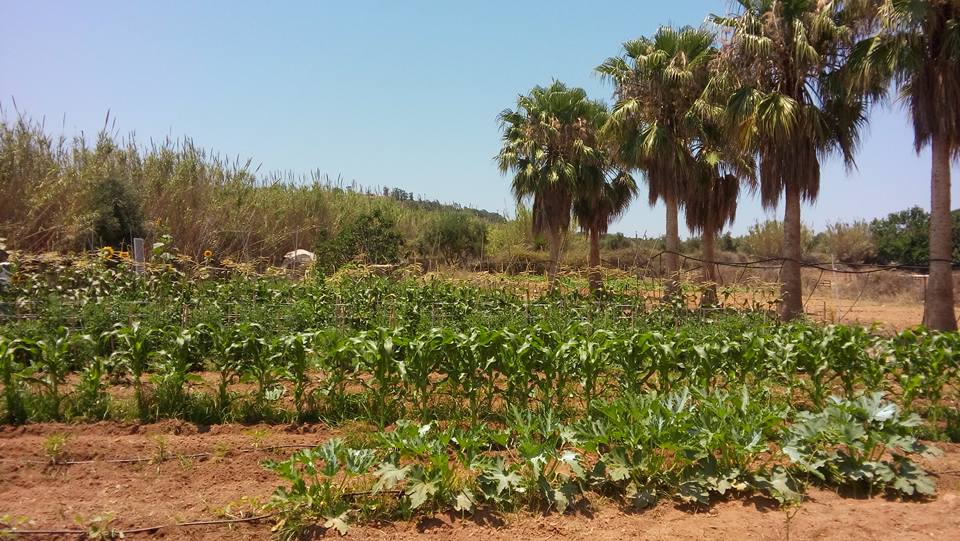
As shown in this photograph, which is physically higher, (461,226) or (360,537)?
(461,226)

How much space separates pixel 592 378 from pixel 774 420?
1.61 m

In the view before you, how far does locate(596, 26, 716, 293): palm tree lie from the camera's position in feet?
49.2

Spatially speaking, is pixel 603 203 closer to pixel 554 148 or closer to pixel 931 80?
pixel 554 148

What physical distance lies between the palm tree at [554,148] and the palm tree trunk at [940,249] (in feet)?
28.7

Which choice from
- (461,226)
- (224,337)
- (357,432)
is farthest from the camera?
(461,226)

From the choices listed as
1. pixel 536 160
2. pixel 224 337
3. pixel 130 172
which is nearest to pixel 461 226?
pixel 536 160

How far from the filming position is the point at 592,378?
17.6ft

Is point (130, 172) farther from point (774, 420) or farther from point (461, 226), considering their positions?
point (774, 420)

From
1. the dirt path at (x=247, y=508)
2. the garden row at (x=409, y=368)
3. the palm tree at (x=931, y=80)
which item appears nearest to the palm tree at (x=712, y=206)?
the palm tree at (x=931, y=80)

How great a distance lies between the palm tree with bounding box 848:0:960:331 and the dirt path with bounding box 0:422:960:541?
822 cm

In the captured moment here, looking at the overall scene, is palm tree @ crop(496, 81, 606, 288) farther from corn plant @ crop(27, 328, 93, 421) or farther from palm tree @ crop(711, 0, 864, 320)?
corn plant @ crop(27, 328, 93, 421)

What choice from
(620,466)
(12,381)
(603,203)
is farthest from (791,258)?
(12,381)

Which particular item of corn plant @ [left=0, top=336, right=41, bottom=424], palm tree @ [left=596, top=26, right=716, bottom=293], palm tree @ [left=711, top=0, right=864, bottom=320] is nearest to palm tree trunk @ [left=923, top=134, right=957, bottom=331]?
palm tree @ [left=711, top=0, right=864, bottom=320]

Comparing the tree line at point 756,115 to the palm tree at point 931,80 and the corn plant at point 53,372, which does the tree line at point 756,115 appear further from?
the corn plant at point 53,372
